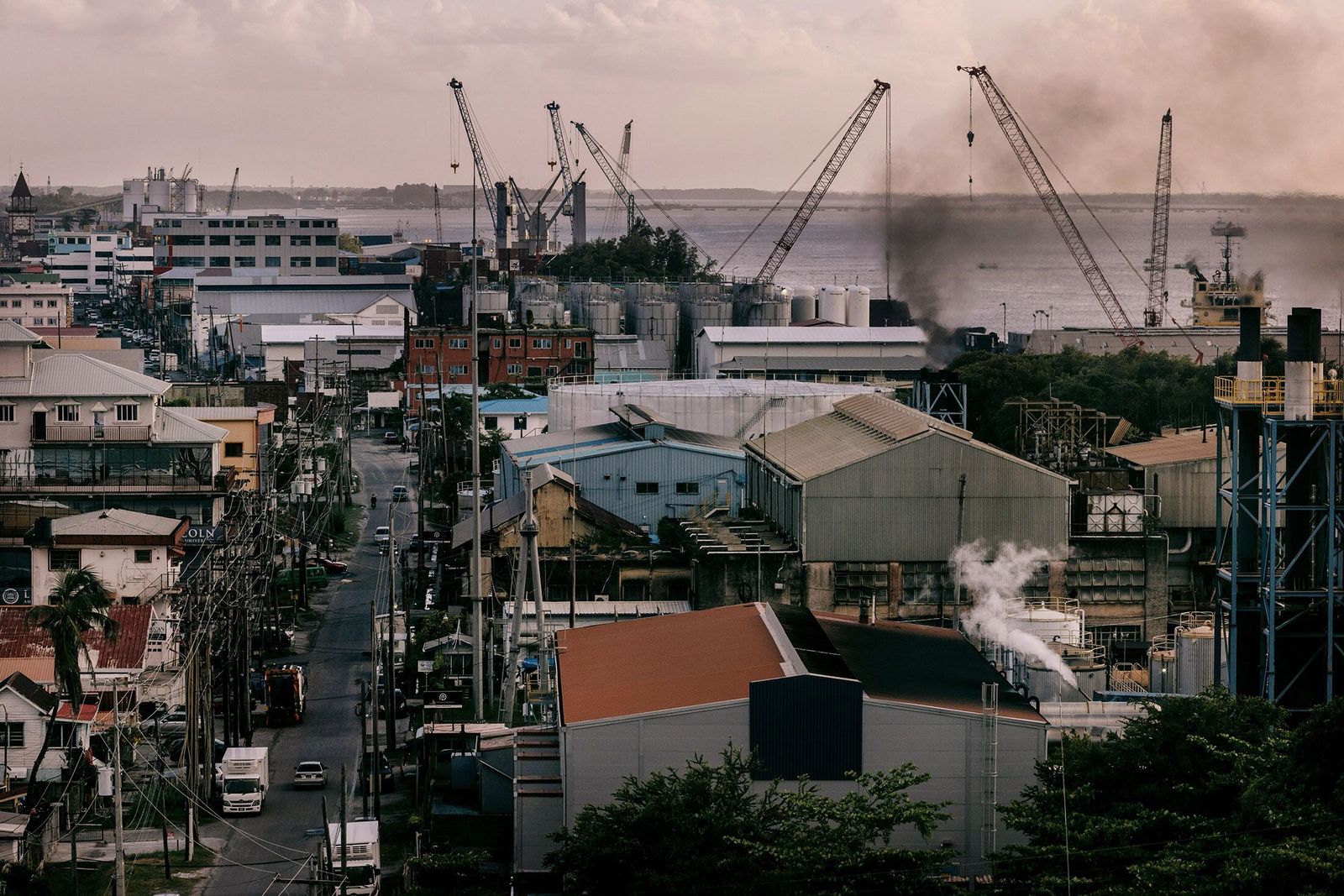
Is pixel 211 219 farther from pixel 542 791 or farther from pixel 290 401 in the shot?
pixel 542 791

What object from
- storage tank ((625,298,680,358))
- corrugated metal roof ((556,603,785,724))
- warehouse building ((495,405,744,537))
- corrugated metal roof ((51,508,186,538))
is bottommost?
corrugated metal roof ((556,603,785,724))

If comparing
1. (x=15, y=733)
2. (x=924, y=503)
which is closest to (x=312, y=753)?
(x=15, y=733)

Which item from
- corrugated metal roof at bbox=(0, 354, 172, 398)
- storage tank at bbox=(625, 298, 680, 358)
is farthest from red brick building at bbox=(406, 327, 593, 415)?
corrugated metal roof at bbox=(0, 354, 172, 398)

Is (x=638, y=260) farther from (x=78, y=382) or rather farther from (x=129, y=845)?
(x=129, y=845)

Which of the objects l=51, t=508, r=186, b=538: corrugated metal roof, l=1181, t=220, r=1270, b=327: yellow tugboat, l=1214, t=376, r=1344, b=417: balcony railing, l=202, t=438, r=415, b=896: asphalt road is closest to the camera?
l=202, t=438, r=415, b=896: asphalt road

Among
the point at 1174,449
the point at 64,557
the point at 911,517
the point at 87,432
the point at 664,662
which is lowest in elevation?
the point at 664,662

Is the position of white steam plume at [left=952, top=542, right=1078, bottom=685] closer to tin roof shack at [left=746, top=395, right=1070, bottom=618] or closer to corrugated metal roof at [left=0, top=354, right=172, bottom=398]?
tin roof shack at [left=746, top=395, right=1070, bottom=618]

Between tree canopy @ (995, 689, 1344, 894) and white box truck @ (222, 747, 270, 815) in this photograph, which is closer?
tree canopy @ (995, 689, 1344, 894)
